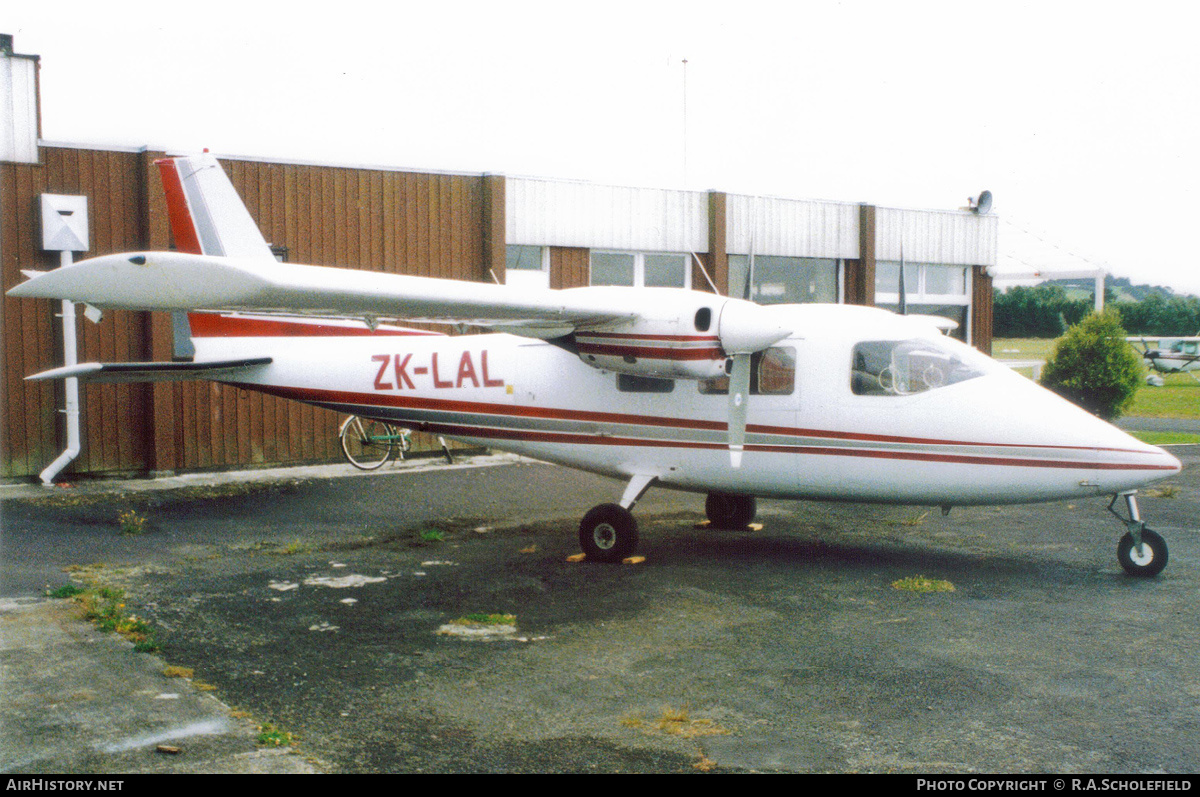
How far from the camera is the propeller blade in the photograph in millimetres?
9672

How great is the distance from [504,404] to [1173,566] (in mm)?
7285

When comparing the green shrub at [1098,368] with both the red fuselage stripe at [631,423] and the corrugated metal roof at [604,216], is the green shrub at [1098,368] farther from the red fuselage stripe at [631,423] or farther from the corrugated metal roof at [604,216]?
the red fuselage stripe at [631,423]

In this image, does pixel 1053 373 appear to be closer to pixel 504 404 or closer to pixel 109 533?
pixel 504 404

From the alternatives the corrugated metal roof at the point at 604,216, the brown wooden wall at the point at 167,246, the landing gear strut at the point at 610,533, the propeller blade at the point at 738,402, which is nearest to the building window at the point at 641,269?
the corrugated metal roof at the point at 604,216

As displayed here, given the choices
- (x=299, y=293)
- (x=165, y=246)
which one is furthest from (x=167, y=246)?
(x=299, y=293)

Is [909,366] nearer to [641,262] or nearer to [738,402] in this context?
[738,402]

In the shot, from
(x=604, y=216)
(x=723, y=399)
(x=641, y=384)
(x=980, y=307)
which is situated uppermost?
(x=604, y=216)

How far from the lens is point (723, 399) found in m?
10.2

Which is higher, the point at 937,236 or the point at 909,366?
the point at 937,236

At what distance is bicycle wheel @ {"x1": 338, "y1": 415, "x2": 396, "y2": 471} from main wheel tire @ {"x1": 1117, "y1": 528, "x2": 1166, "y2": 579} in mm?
11517

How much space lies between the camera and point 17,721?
574cm

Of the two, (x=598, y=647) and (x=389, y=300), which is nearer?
(x=598, y=647)

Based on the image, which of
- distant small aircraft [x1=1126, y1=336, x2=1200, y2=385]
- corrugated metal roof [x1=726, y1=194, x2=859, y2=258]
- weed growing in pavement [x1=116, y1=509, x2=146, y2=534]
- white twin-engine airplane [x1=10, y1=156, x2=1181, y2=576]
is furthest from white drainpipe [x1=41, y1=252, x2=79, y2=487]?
distant small aircraft [x1=1126, y1=336, x2=1200, y2=385]

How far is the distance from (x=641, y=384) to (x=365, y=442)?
7726 mm
